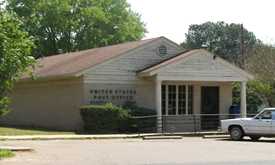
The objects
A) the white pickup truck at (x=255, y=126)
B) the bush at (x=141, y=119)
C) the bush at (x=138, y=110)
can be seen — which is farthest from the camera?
the bush at (x=138, y=110)

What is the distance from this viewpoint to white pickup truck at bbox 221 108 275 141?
28188 mm

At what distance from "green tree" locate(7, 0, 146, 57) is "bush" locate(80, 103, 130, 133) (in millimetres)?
31938

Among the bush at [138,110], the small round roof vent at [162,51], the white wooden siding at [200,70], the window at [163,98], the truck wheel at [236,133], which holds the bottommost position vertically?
the truck wheel at [236,133]

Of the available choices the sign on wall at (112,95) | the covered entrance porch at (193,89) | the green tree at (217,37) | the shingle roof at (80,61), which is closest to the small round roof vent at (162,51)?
the shingle roof at (80,61)

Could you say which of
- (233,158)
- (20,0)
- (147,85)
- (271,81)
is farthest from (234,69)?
(20,0)

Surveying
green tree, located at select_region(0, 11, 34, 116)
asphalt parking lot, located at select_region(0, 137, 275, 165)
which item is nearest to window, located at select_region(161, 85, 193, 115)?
asphalt parking lot, located at select_region(0, 137, 275, 165)

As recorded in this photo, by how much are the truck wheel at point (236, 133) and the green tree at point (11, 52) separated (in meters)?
12.0

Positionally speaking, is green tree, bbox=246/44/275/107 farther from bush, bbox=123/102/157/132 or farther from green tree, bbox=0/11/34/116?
green tree, bbox=0/11/34/116

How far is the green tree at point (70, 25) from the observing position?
63.9 meters

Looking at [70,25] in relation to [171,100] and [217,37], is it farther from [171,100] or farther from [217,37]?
[217,37]

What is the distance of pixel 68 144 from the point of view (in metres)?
25.2

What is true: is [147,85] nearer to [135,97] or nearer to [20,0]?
[135,97]

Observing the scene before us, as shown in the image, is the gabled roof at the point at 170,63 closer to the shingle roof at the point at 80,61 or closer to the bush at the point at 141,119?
the shingle roof at the point at 80,61

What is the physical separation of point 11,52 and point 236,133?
13.0 m
